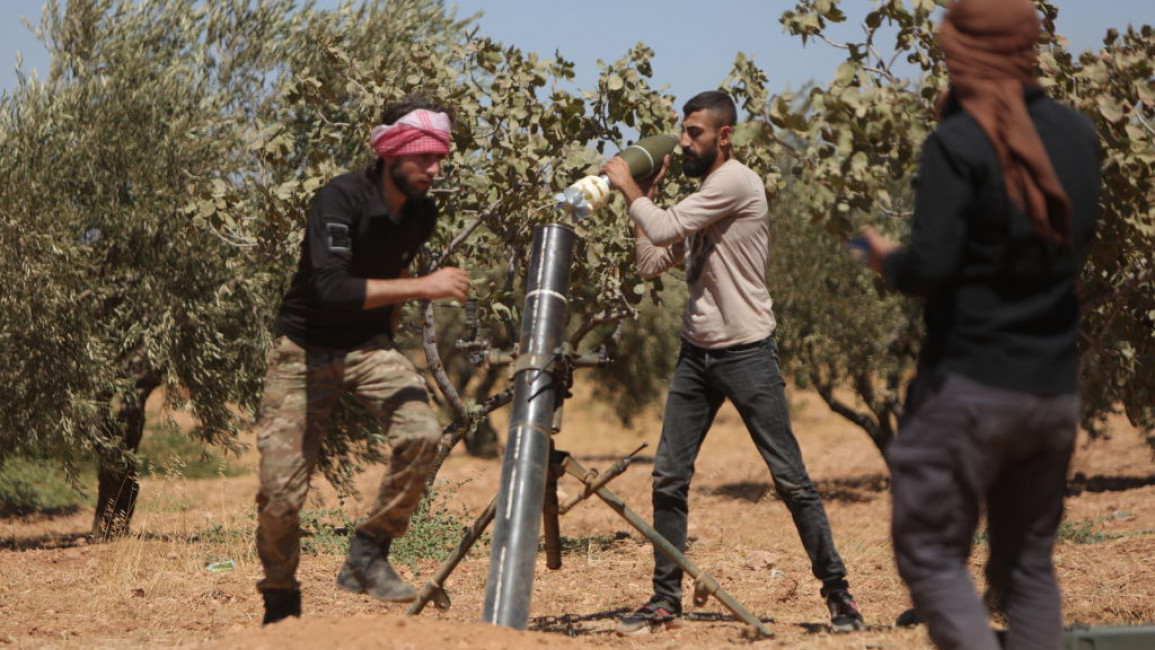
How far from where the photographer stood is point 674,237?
224 inches

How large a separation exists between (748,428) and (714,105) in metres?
1.50

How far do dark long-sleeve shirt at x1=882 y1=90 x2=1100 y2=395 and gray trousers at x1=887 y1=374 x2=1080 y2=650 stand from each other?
8cm

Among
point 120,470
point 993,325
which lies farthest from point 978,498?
point 120,470

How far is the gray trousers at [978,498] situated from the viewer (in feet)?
10.9

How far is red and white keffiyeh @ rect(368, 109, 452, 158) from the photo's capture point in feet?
17.3

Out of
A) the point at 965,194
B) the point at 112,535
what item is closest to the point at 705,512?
the point at 112,535

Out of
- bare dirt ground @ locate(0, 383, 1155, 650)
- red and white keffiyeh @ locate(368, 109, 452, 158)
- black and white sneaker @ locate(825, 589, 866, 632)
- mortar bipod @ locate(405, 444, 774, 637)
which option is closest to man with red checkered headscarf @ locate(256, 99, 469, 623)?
red and white keffiyeh @ locate(368, 109, 452, 158)

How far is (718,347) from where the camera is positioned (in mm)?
5754

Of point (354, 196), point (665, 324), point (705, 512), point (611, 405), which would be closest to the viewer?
point (354, 196)

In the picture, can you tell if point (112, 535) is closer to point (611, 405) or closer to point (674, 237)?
point (674, 237)

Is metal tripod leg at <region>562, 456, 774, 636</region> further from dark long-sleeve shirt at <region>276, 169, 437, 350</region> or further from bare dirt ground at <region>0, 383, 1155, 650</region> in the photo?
dark long-sleeve shirt at <region>276, 169, 437, 350</region>

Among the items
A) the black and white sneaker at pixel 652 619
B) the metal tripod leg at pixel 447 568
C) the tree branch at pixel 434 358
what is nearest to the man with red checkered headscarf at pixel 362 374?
the metal tripod leg at pixel 447 568

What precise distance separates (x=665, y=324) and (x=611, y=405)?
126 inches

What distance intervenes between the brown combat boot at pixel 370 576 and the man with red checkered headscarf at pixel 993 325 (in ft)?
8.15
